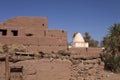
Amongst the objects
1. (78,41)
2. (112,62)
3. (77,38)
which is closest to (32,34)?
(112,62)

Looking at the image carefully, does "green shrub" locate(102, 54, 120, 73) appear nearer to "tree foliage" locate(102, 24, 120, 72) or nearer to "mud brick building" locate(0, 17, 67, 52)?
"tree foliage" locate(102, 24, 120, 72)

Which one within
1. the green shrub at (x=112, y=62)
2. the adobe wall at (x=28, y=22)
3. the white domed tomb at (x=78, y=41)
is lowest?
the green shrub at (x=112, y=62)

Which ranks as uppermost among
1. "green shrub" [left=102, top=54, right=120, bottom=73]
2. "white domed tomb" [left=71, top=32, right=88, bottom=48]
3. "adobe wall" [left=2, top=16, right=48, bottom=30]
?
"adobe wall" [left=2, top=16, right=48, bottom=30]

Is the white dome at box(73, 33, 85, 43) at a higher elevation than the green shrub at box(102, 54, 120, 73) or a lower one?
higher

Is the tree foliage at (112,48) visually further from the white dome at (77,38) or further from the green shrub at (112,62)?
the white dome at (77,38)

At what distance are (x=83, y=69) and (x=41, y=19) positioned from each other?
50.4ft

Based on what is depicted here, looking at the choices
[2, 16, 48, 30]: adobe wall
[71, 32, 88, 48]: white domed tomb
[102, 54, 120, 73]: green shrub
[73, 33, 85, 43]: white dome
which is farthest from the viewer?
[73, 33, 85, 43]: white dome

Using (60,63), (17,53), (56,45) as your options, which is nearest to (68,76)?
(60,63)

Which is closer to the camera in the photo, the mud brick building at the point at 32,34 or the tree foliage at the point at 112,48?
the mud brick building at the point at 32,34

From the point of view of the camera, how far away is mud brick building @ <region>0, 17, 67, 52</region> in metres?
20.4

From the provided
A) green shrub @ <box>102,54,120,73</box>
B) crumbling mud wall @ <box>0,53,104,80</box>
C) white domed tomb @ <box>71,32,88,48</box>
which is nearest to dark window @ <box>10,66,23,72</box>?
crumbling mud wall @ <box>0,53,104,80</box>

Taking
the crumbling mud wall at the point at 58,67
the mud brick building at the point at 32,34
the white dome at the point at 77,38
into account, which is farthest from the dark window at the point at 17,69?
the white dome at the point at 77,38

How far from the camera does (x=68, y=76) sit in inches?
516

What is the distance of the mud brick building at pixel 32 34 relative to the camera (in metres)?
20.4
